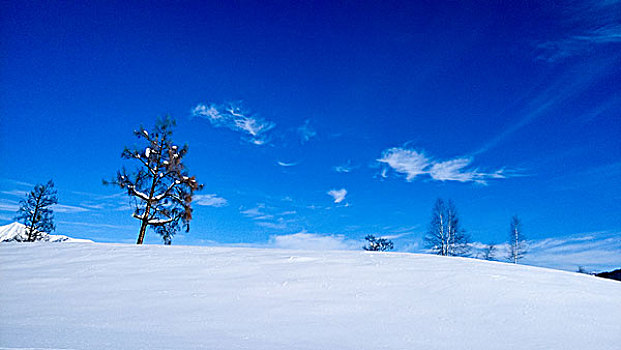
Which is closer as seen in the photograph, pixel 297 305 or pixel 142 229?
pixel 297 305

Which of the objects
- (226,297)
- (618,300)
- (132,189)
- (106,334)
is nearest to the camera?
(106,334)

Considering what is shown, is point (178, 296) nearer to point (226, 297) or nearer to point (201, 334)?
point (226, 297)

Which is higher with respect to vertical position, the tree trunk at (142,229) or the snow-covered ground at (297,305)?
the tree trunk at (142,229)

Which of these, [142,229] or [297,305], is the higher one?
[142,229]

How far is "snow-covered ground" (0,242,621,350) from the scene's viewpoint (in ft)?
10.8

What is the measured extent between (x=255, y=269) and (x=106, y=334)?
289 centimetres

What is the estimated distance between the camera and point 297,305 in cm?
430

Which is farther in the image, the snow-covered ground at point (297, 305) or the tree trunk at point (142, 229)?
the tree trunk at point (142, 229)

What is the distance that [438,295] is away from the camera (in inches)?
185

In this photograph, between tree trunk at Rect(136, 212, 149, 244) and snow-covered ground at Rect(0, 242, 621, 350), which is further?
tree trunk at Rect(136, 212, 149, 244)

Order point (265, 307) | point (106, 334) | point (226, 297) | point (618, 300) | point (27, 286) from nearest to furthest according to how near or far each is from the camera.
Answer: point (106, 334), point (265, 307), point (226, 297), point (618, 300), point (27, 286)

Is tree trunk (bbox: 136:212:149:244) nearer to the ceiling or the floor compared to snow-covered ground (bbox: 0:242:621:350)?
nearer to the ceiling

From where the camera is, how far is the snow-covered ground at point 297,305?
329cm

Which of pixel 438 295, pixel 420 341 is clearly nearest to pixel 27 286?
pixel 420 341
